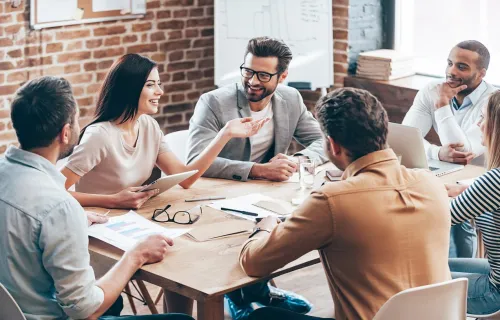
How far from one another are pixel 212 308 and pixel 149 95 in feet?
3.97

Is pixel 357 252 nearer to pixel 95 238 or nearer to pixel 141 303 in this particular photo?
pixel 95 238

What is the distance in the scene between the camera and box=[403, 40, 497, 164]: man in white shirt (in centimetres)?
412

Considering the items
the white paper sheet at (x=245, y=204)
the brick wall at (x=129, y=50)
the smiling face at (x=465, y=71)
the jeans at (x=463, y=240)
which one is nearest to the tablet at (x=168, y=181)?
the white paper sheet at (x=245, y=204)

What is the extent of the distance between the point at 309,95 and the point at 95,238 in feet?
10.4

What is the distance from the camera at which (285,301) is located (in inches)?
157

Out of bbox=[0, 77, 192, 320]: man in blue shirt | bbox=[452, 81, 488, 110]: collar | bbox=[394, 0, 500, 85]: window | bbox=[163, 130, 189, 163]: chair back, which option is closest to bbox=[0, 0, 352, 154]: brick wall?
bbox=[394, 0, 500, 85]: window

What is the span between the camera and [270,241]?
8.16 ft

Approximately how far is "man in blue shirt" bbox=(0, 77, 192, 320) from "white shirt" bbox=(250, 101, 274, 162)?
1.53 m

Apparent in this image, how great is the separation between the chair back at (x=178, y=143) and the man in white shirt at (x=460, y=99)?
119 cm

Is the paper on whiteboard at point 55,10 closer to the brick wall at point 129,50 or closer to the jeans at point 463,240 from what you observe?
the brick wall at point 129,50

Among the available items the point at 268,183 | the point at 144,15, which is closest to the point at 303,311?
the point at 268,183

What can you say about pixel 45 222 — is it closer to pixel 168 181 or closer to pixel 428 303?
pixel 168 181

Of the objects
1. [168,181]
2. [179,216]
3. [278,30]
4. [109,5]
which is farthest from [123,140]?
[278,30]

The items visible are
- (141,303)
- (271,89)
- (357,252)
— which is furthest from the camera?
(141,303)
